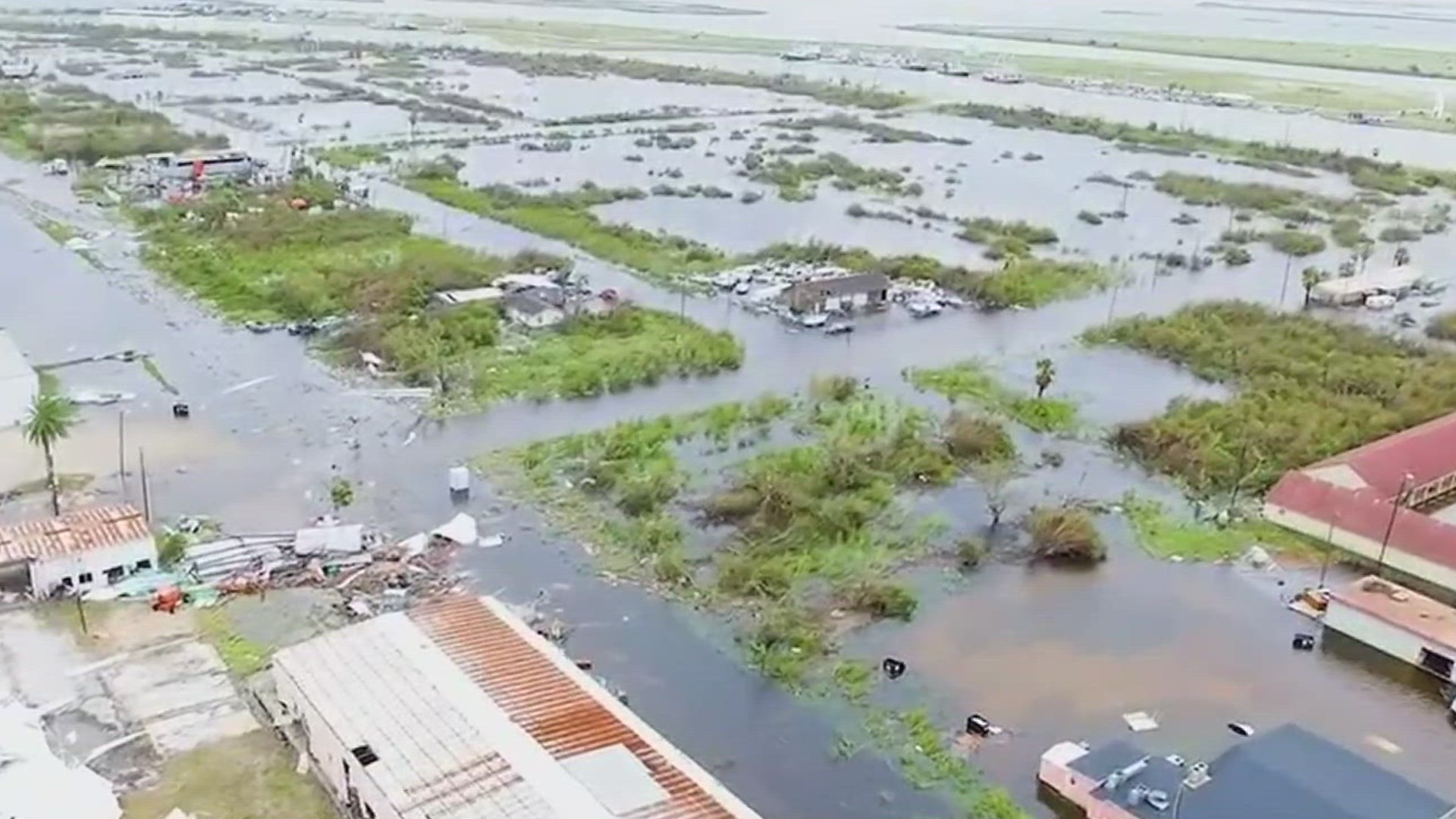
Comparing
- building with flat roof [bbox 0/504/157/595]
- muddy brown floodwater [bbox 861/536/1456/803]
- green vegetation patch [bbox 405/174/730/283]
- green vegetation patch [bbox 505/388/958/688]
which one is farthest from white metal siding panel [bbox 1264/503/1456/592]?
green vegetation patch [bbox 405/174/730/283]

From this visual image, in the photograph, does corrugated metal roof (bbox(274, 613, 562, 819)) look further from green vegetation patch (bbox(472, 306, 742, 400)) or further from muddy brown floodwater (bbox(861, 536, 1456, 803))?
green vegetation patch (bbox(472, 306, 742, 400))

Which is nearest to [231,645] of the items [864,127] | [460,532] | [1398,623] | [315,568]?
[315,568]

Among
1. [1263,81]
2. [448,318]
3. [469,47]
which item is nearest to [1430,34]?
[1263,81]

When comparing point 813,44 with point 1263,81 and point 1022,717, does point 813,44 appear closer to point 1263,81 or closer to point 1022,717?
point 1263,81

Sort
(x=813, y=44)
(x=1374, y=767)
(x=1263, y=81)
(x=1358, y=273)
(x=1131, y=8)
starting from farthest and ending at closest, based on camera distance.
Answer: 1. (x=1131, y=8)
2. (x=813, y=44)
3. (x=1263, y=81)
4. (x=1358, y=273)
5. (x=1374, y=767)

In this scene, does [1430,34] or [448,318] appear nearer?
[448,318]

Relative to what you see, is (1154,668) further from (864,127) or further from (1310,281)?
(864,127)

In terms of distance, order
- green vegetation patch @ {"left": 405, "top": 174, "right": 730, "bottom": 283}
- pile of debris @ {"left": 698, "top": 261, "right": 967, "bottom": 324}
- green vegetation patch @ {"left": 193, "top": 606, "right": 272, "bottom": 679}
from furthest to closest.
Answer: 1. green vegetation patch @ {"left": 405, "top": 174, "right": 730, "bottom": 283}
2. pile of debris @ {"left": 698, "top": 261, "right": 967, "bottom": 324}
3. green vegetation patch @ {"left": 193, "top": 606, "right": 272, "bottom": 679}
